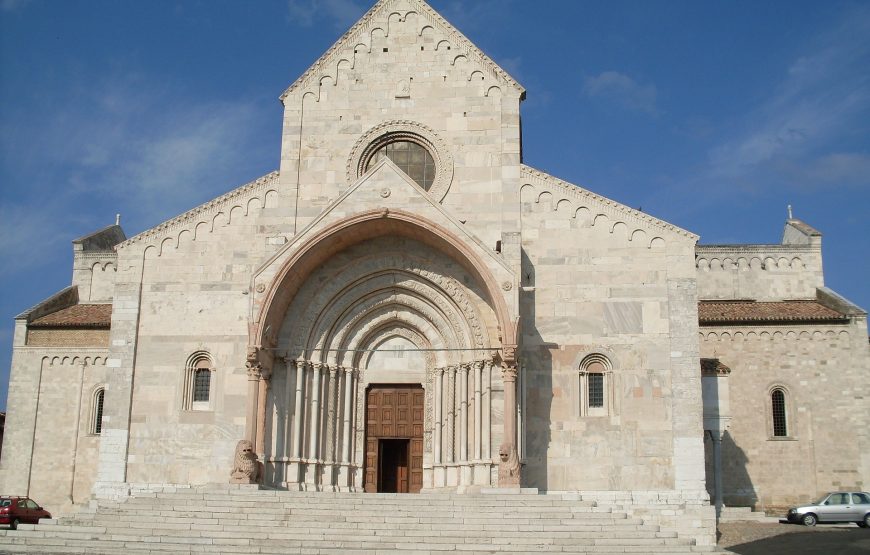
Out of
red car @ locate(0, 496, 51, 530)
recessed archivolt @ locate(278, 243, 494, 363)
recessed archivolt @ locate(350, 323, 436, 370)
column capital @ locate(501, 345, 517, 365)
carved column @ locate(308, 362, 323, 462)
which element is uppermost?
recessed archivolt @ locate(278, 243, 494, 363)

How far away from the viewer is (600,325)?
23.2 meters

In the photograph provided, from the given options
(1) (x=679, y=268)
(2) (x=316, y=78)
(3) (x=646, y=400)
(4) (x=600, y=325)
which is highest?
(2) (x=316, y=78)

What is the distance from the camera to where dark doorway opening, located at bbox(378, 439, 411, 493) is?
955 inches

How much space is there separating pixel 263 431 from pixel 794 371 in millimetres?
19149

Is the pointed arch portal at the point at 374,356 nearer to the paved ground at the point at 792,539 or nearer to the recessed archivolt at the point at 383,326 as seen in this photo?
the recessed archivolt at the point at 383,326

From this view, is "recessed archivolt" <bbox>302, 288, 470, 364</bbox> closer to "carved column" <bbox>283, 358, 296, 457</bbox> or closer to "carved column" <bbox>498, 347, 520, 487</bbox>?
"carved column" <bbox>283, 358, 296, 457</bbox>

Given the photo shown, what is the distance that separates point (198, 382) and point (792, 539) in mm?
15429

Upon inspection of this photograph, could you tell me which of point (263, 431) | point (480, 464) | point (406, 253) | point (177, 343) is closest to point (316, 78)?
point (406, 253)

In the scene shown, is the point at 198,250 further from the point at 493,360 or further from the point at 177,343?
the point at 493,360

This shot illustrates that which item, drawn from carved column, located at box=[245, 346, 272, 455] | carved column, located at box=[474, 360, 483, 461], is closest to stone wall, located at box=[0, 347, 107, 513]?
carved column, located at box=[245, 346, 272, 455]

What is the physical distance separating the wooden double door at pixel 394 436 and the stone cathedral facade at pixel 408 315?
58 mm

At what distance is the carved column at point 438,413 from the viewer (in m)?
23.3

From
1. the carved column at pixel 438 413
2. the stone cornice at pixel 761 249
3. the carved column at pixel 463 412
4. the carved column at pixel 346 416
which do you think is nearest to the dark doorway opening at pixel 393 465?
the carved column at pixel 346 416

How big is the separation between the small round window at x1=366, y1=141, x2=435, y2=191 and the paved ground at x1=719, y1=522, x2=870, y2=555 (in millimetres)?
11999
